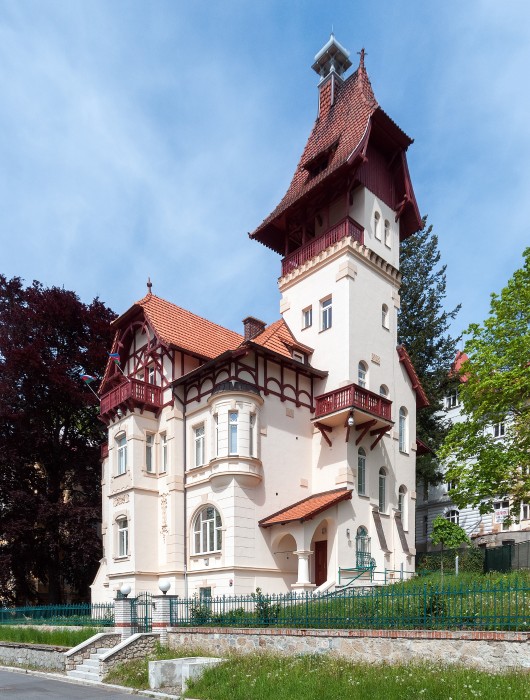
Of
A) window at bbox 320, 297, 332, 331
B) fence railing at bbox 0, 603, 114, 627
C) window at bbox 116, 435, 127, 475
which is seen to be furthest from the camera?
window at bbox 320, 297, 332, 331

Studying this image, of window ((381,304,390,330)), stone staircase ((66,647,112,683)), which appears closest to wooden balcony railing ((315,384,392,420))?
window ((381,304,390,330))

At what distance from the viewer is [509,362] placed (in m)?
22.4

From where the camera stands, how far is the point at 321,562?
84.2 ft

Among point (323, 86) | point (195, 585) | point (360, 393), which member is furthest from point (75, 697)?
point (323, 86)

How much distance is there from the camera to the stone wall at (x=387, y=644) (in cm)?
1148

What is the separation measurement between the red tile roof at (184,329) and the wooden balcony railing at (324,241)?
171 inches

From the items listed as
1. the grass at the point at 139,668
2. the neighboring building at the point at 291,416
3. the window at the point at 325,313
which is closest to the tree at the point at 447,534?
the neighboring building at the point at 291,416

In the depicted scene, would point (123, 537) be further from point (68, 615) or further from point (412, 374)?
point (412, 374)

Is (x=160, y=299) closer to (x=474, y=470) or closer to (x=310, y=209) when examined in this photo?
(x=310, y=209)

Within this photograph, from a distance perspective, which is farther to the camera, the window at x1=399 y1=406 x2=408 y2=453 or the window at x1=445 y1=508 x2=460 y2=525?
the window at x1=445 y1=508 x2=460 y2=525

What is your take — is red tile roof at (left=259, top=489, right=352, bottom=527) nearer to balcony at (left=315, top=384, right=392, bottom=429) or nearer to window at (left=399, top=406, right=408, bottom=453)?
balcony at (left=315, top=384, right=392, bottom=429)

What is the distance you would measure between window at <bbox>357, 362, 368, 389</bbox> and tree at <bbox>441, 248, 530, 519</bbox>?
16.5 ft

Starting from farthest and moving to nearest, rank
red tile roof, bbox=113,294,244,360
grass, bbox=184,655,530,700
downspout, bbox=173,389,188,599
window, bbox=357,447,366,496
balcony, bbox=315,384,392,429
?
red tile roof, bbox=113,294,244,360
window, bbox=357,447,366,496
balcony, bbox=315,384,392,429
downspout, bbox=173,389,188,599
grass, bbox=184,655,530,700

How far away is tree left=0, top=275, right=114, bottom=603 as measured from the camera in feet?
106
